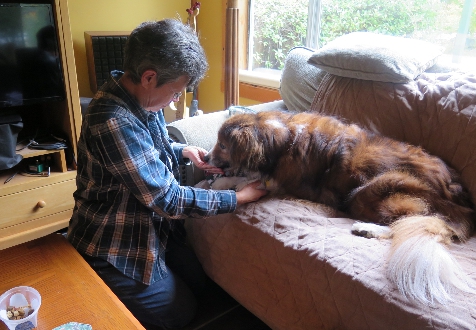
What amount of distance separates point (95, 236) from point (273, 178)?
2.22 feet

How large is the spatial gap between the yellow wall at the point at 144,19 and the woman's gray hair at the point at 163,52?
197 cm

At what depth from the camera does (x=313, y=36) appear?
285cm

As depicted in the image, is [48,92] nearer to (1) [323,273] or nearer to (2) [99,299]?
(2) [99,299]

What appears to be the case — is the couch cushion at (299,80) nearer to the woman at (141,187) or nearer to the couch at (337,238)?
the couch at (337,238)

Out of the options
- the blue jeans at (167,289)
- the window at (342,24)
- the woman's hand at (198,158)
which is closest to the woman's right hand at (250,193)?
the woman's hand at (198,158)

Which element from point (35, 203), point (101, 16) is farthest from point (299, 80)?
point (101, 16)

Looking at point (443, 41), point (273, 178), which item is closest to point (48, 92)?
point (273, 178)

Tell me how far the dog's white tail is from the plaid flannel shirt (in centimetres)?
54

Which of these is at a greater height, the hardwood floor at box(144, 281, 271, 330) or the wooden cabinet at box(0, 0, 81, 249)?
the wooden cabinet at box(0, 0, 81, 249)

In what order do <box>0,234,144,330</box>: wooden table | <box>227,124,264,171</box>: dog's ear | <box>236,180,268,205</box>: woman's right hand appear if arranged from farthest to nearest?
<box>227,124,264,171</box>: dog's ear → <box>236,180,268,205</box>: woman's right hand → <box>0,234,144,330</box>: wooden table

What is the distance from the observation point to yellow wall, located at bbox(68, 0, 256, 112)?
9.45ft

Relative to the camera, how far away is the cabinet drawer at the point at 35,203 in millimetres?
2043

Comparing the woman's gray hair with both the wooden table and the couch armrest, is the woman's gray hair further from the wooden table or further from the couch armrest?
the couch armrest

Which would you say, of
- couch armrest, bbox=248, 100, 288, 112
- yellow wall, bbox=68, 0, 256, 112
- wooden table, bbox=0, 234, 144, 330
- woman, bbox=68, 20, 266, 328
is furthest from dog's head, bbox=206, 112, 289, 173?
yellow wall, bbox=68, 0, 256, 112
